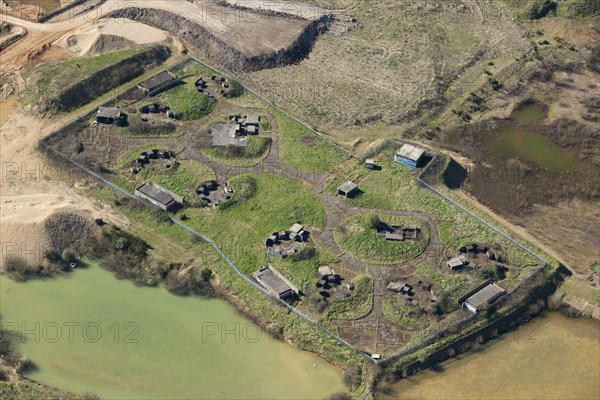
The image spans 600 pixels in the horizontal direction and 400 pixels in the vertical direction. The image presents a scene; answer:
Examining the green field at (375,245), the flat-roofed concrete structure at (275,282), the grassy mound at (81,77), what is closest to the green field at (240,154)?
the green field at (375,245)

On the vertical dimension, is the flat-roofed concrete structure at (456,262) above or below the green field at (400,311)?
above

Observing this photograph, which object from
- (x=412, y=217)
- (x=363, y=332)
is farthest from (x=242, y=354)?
(x=412, y=217)

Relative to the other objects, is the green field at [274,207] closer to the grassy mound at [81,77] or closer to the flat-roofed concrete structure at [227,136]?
the flat-roofed concrete structure at [227,136]

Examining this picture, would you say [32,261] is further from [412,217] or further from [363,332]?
[412,217]

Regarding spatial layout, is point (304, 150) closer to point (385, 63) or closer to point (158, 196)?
point (158, 196)

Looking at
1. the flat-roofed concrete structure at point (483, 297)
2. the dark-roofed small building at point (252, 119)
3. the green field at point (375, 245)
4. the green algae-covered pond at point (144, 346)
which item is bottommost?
the green algae-covered pond at point (144, 346)

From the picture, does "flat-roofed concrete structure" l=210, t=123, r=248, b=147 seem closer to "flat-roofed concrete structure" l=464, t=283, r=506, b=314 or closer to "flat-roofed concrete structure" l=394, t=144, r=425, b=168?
"flat-roofed concrete structure" l=394, t=144, r=425, b=168

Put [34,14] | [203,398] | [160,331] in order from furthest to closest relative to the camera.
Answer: [34,14] → [160,331] → [203,398]
